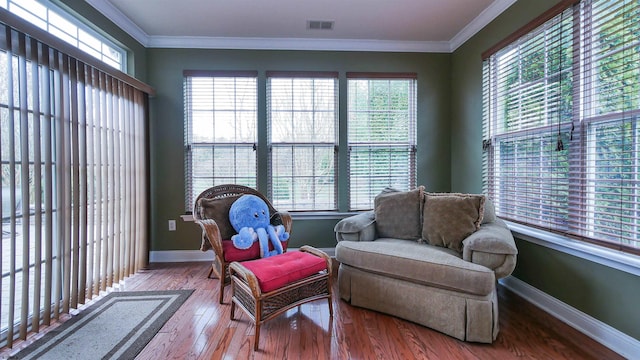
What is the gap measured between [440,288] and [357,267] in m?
0.62

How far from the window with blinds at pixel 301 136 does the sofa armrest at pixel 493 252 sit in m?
1.77

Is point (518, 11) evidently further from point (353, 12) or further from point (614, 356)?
point (614, 356)

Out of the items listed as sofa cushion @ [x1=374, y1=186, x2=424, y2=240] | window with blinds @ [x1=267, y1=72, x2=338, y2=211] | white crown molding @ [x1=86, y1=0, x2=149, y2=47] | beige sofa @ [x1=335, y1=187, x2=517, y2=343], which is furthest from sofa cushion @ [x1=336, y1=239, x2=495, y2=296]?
white crown molding @ [x1=86, y1=0, x2=149, y2=47]

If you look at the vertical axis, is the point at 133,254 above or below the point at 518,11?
below

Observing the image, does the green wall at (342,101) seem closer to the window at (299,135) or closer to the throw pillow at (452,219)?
the window at (299,135)

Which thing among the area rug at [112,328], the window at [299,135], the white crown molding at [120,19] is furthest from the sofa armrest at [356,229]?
the white crown molding at [120,19]

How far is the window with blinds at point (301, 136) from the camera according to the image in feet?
10.8

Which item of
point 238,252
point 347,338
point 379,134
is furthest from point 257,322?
point 379,134

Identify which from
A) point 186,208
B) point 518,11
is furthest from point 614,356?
point 186,208

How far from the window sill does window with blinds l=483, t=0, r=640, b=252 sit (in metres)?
0.06

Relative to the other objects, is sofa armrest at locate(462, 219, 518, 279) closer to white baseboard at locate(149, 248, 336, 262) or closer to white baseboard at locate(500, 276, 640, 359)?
white baseboard at locate(500, 276, 640, 359)

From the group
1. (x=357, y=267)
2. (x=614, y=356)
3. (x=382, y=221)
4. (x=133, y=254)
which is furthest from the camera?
(x=133, y=254)

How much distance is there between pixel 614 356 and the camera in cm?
162

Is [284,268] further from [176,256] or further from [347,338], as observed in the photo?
[176,256]
